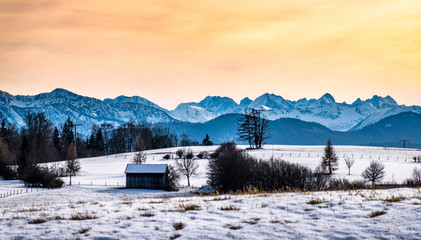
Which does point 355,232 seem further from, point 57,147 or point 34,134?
point 57,147

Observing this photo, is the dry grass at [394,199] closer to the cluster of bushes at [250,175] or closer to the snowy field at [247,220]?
the snowy field at [247,220]

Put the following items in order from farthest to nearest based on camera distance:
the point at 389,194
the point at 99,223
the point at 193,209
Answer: the point at 389,194, the point at 193,209, the point at 99,223

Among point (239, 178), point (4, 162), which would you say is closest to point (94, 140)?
point (4, 162)

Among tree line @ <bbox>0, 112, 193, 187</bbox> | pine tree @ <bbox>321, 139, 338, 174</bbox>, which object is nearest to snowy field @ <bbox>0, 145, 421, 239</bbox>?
tree line @ <bbox>0, 112, 193, 187</bbox>

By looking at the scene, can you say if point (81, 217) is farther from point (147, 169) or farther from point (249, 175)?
point (147, 169)

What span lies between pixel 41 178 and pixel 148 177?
1624 centimetres

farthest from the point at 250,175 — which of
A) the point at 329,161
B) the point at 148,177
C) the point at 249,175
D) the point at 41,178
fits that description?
the point at 41,178

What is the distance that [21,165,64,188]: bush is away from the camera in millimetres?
53844

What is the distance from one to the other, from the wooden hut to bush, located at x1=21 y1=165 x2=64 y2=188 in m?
10.1

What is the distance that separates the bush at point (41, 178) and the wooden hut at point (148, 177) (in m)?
10.1

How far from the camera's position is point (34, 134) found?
10325cm

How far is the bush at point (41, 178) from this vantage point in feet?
177

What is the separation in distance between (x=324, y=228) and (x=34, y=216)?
9668 mm

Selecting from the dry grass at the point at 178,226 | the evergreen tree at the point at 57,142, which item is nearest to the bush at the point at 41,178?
the dry grass at the point at 178,226
